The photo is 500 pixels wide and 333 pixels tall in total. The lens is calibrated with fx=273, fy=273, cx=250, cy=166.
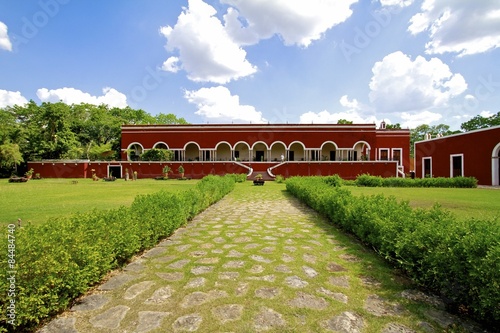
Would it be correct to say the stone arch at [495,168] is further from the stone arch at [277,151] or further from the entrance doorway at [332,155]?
the stone arch at [277,151]

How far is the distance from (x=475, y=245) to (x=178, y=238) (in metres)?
4.14

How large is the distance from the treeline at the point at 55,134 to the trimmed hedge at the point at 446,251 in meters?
33.0

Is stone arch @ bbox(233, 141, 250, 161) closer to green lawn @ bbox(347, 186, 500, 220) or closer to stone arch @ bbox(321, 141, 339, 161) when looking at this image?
stone arch @ bbox(321, 141, 339, 161)

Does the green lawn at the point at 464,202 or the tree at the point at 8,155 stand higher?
the tree at the point at 8,155

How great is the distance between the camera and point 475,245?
238 centimetres

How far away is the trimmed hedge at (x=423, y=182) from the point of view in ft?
57.0

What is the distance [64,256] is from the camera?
246 cm

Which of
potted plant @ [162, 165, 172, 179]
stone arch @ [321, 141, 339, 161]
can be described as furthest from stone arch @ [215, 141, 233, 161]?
stone arch @ [321, 141, 339, 161]

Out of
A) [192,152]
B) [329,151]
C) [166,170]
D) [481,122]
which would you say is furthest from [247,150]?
[481,122]

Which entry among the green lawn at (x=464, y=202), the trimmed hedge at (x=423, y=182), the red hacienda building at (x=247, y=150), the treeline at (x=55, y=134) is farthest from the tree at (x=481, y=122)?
the treeline at (x=55, y=134)

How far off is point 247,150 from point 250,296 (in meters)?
28.3

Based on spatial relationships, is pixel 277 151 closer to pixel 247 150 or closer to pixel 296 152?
pixel 296 152

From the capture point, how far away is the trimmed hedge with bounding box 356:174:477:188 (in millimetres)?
17375

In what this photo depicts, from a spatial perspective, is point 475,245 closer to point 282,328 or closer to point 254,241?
point 282,328
